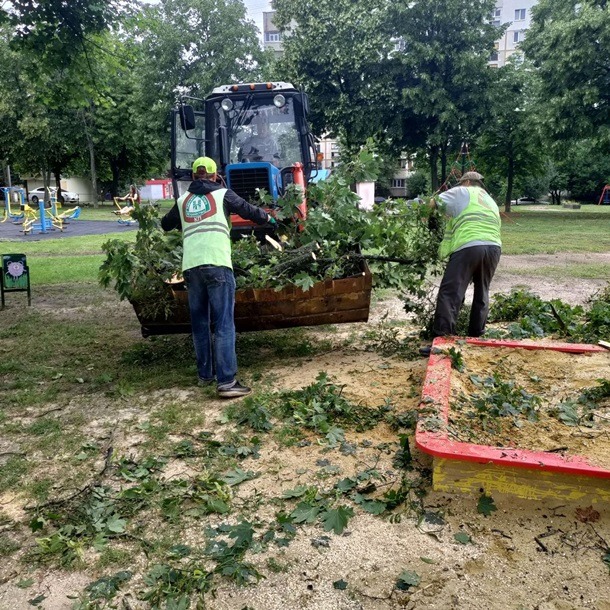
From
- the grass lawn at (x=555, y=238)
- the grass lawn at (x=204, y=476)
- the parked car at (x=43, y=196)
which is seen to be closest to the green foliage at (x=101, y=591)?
the grass lawn at (x=204, y=476)

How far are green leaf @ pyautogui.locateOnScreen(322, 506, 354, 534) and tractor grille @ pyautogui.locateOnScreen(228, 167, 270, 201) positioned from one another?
5765 mm

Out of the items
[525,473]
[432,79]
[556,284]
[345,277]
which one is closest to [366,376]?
[345,277]

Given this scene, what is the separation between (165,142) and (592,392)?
1222 inches

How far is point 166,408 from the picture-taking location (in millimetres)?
4754

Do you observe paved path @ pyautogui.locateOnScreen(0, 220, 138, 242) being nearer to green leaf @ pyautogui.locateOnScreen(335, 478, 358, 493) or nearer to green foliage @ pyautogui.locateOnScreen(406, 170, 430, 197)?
green leaf @ pyautogui.locateOnScreen(335, 478, 358, 493)

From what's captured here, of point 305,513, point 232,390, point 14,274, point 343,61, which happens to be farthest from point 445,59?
point 305,513

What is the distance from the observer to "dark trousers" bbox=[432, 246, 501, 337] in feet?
18.4

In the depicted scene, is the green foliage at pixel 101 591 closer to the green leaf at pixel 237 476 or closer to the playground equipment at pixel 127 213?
the green leaf at pixel 237 476

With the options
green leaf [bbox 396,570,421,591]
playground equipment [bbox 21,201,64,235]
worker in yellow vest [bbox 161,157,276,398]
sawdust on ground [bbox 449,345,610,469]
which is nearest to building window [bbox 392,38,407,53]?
playground equipment [bbox 21,201,64,235]

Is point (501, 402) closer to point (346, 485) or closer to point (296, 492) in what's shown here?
point (346, 485)

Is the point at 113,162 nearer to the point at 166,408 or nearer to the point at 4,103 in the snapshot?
the point at 4,103

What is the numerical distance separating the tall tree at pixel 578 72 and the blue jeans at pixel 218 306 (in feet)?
74.9

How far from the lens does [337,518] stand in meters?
3.04

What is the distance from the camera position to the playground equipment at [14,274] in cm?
840
